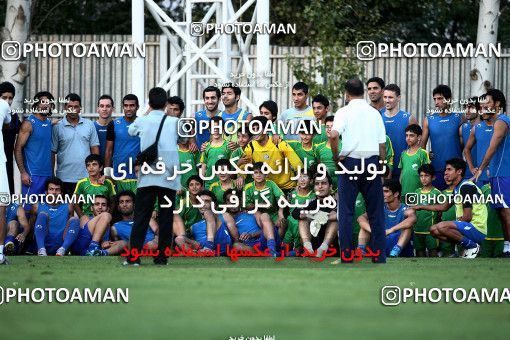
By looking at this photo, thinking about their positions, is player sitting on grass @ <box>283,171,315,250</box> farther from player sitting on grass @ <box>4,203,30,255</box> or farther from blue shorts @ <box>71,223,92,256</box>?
player sitting on grass @ <box>4,203,30,255</box>

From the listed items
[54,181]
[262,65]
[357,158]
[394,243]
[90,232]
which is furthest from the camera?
[262,65]

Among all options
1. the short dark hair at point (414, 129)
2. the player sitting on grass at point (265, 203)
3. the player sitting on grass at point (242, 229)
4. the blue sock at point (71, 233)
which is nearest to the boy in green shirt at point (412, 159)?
the short dark hair at point (414, 129)

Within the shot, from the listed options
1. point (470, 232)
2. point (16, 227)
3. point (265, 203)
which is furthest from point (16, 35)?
point (470, 232)

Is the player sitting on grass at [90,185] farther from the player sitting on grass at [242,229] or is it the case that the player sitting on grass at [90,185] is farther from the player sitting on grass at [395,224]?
the player sitting on grass at [395,224]

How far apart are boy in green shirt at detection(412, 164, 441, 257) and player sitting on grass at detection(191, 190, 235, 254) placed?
7.23 ft

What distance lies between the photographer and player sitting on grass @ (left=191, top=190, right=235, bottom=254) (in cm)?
1744

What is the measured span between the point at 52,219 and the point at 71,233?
31 centimetres

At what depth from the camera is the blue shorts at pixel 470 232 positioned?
56.3 ft

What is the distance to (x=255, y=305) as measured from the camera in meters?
11.3

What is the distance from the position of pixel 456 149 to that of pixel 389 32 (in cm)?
1001

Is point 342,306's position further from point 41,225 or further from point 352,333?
point 41,225

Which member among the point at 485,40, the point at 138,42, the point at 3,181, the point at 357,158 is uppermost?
the point at 485,40

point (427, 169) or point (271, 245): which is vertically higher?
point (427, 169)

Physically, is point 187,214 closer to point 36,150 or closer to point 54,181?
point 54,181
